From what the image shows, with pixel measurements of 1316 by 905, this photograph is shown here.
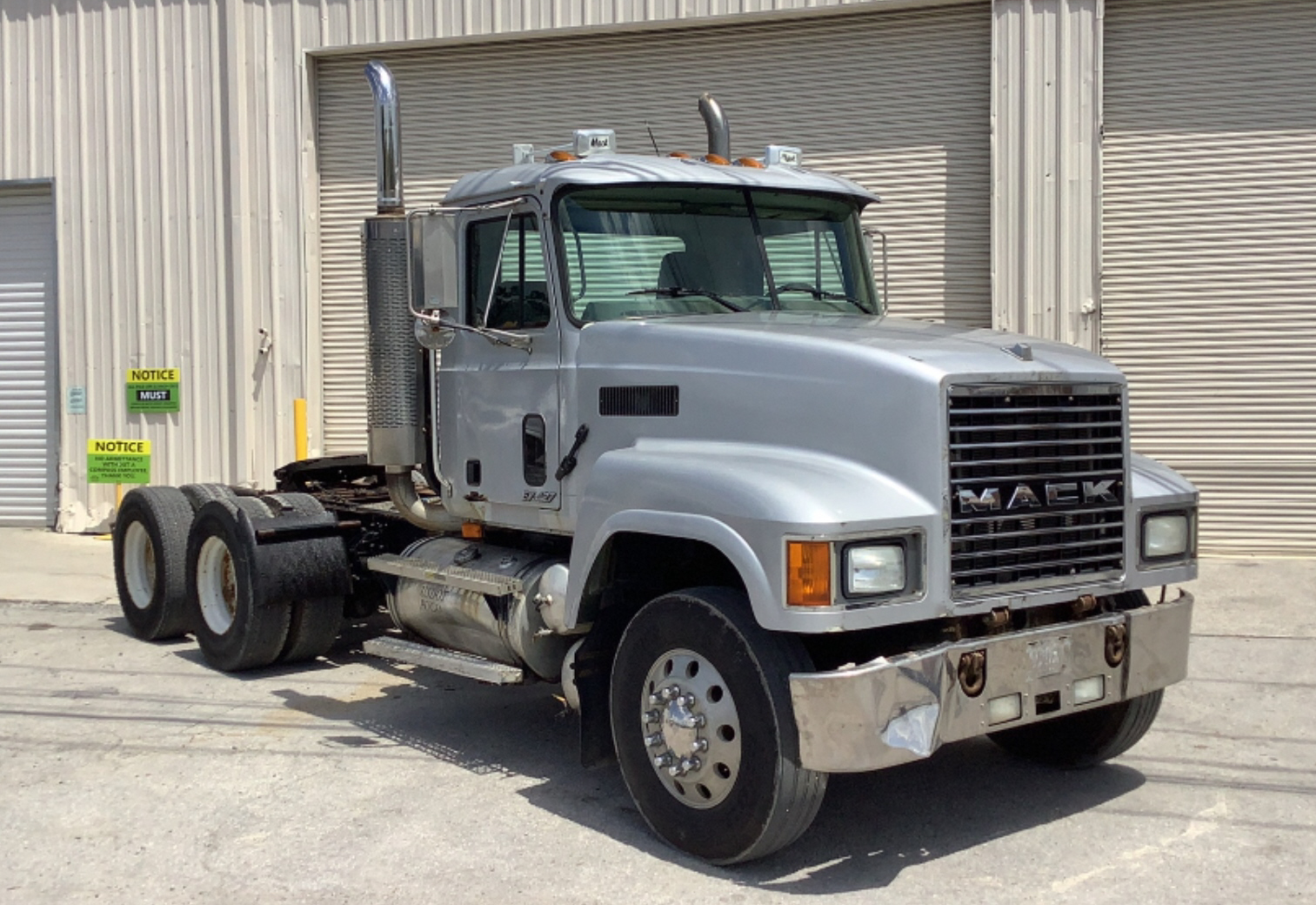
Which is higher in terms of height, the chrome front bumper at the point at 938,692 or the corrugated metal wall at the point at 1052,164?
the corrugated metal wall at the point at 1052,164

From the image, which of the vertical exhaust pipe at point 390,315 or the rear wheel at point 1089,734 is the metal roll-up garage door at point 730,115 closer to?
the vertical exhaust pipe at point 390,315

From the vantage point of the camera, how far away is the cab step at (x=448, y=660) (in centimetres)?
668

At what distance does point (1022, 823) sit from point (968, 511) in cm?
149

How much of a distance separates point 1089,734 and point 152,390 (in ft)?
35.2

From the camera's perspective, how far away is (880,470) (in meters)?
5.39

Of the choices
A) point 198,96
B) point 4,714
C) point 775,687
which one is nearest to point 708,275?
point 775,687

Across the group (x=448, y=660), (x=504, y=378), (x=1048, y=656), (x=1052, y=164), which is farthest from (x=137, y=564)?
(x=1052, y=164)

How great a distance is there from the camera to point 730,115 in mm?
13195

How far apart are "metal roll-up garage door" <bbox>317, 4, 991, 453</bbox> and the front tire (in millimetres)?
7612

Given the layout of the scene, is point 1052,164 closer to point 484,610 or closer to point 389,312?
point 389,312

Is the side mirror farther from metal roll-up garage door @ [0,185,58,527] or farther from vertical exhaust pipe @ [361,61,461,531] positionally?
metal roll-up garage door @ [0,185,58,527]

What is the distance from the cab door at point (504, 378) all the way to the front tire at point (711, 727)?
1253 mm

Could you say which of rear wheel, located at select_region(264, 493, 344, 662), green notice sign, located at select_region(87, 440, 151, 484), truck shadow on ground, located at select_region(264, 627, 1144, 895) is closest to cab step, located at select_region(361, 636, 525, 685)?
truck shadow on ground, located at select_region(264, 627, 1144, 895)

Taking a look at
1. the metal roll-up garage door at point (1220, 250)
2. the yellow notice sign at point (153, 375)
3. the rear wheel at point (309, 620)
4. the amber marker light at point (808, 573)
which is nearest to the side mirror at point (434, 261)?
the rear wheel at point (309, 620)
